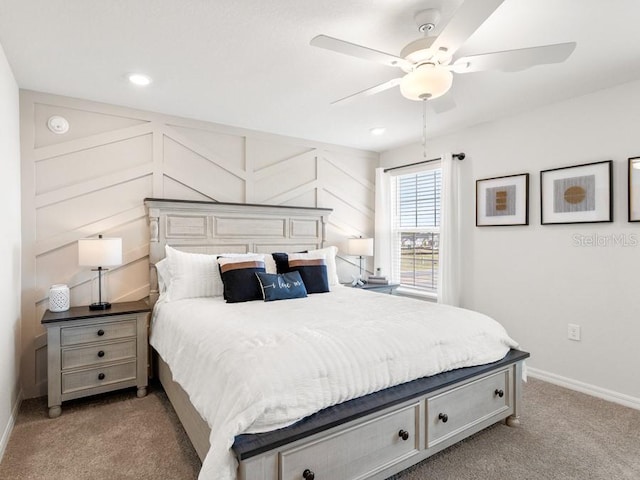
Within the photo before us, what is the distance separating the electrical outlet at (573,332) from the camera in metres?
3.00

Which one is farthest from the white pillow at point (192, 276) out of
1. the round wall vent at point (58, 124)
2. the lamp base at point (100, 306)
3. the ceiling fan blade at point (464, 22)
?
the ceiling fan blade at point (464, 22)

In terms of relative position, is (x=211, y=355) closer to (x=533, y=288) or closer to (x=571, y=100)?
(x=533, y=288)

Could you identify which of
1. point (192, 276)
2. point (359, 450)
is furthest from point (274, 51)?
point (359, 450)

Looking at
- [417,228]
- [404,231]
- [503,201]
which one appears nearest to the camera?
[503,201]

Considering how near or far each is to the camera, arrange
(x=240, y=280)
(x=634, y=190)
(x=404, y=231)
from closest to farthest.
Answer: (x=634, y=190)
(x=240, y=280)
(x=404, y=231)

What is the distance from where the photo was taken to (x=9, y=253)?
7.74ft

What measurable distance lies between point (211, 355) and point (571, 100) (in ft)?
11.2

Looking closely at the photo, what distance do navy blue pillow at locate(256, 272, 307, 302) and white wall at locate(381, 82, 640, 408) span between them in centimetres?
193

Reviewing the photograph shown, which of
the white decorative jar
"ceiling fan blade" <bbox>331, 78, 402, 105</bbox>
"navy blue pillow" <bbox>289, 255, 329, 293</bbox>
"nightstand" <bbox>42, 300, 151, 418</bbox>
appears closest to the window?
"navy blue pillow" <bbox>289, 255, 329, 293</bbox>

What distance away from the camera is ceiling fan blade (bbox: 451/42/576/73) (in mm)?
1670

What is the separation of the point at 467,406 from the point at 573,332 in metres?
1.59

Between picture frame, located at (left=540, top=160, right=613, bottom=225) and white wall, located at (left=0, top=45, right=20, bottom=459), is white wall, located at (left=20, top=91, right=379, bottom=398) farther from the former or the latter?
picture frame, located at (left=540, top=160, right=613, bottom=225)

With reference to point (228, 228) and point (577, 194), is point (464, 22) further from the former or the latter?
point (228, 228)

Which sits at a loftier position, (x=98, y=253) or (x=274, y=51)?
(x=274, y=51)
